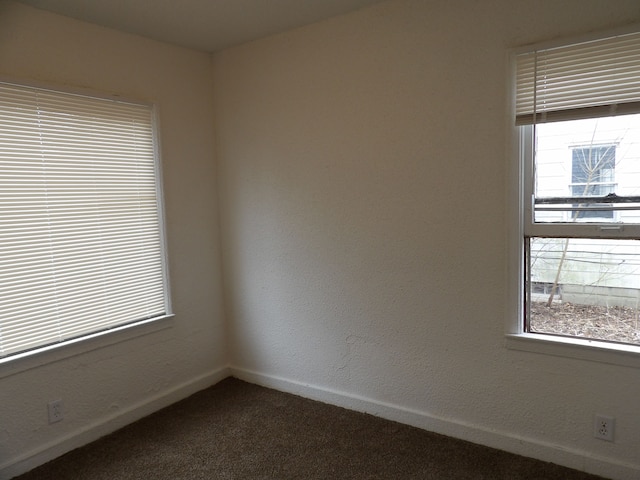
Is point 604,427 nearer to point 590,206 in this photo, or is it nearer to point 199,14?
point 590,206

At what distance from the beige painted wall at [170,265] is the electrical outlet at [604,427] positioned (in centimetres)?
244

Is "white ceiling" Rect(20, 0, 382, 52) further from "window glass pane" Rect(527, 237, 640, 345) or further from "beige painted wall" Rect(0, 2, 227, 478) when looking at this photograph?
"window glass pane" Rect(527, 237, 640, 345)

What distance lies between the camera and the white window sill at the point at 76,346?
89.1 inches

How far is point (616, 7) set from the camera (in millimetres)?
1917

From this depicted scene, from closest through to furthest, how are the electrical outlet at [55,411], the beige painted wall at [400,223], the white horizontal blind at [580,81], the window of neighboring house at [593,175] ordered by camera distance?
the white horizontal blind at [580,81] → the window of neighboring house at [593,175] → the beige painted wall at [400,223] → the electrical outlet at [55,411]

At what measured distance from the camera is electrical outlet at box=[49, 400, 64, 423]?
7.90 feet

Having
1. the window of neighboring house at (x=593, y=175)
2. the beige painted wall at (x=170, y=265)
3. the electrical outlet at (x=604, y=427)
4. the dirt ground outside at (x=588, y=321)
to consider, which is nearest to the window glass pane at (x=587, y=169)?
the window of neighboring house at (x=593, y=175)

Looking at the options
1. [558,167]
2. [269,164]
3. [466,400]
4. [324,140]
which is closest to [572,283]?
[558,167]

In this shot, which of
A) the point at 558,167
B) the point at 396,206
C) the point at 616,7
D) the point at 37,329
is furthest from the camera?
the point at 396,206

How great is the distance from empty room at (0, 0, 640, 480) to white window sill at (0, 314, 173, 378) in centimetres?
2

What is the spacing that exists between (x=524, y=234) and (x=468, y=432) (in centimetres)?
113

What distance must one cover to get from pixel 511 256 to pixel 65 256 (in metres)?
2.40

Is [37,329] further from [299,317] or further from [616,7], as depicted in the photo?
[616,7]

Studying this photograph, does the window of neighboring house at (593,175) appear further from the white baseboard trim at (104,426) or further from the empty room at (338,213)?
the white baseboard trim at (104,426)
